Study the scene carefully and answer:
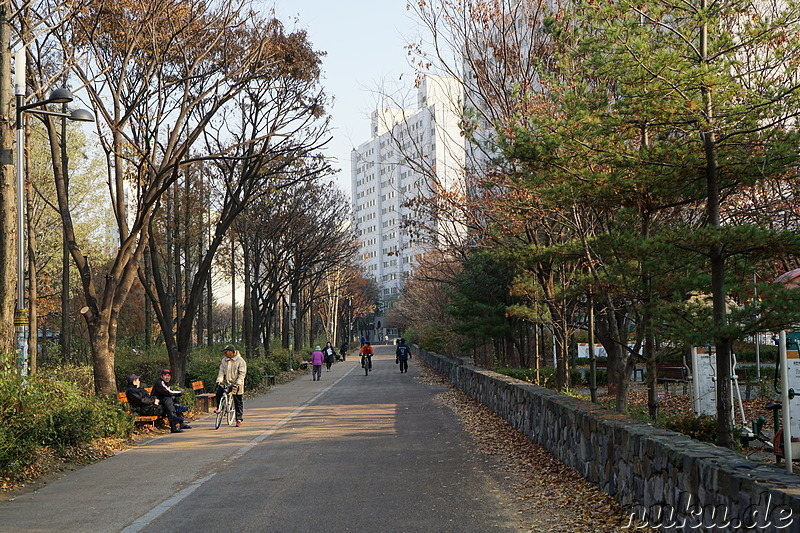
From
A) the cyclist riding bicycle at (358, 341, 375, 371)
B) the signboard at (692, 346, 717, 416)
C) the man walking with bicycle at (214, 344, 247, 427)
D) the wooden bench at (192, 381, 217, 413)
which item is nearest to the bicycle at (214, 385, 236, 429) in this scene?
the man walking with bicycle at (214, 344, 247, 427)

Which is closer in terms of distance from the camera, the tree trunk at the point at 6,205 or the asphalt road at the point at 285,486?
the asphalt road at the point at 285,486

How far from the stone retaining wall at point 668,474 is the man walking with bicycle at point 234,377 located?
7.98 m

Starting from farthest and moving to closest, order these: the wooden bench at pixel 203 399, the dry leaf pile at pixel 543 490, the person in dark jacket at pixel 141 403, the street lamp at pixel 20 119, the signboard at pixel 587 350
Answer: the signboard at pixel 587 350, the wooden bench at pixel 203 399, the person in dark jacket at pixel 141 403, the street lamp at pixel 20 119, the dry leaf pile at pixel 543 490

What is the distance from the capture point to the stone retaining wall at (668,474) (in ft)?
16.7

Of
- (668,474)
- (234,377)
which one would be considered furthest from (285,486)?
(234,377)

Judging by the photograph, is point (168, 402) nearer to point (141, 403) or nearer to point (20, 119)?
point (141, 403)

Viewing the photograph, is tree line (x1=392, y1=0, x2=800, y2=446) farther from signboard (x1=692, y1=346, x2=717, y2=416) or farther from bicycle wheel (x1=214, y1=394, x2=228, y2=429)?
bicycle wheel (x1=214, y1=394, x2=228, y2=429)

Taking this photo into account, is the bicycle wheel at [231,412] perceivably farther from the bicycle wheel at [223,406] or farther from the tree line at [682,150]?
the tree line at [682,150]

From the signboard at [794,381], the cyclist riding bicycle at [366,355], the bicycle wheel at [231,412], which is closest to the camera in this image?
the signboard at [794,381]

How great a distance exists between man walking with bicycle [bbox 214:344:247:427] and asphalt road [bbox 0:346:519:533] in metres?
1.11

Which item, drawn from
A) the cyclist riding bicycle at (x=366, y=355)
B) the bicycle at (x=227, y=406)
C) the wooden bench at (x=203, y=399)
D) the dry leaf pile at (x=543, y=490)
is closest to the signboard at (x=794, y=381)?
the dry leaf pile at (x=543, y=490)

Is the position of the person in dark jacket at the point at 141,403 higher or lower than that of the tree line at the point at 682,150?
lower

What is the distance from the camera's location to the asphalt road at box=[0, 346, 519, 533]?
798 centimetres

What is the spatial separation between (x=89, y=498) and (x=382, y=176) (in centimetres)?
15334
